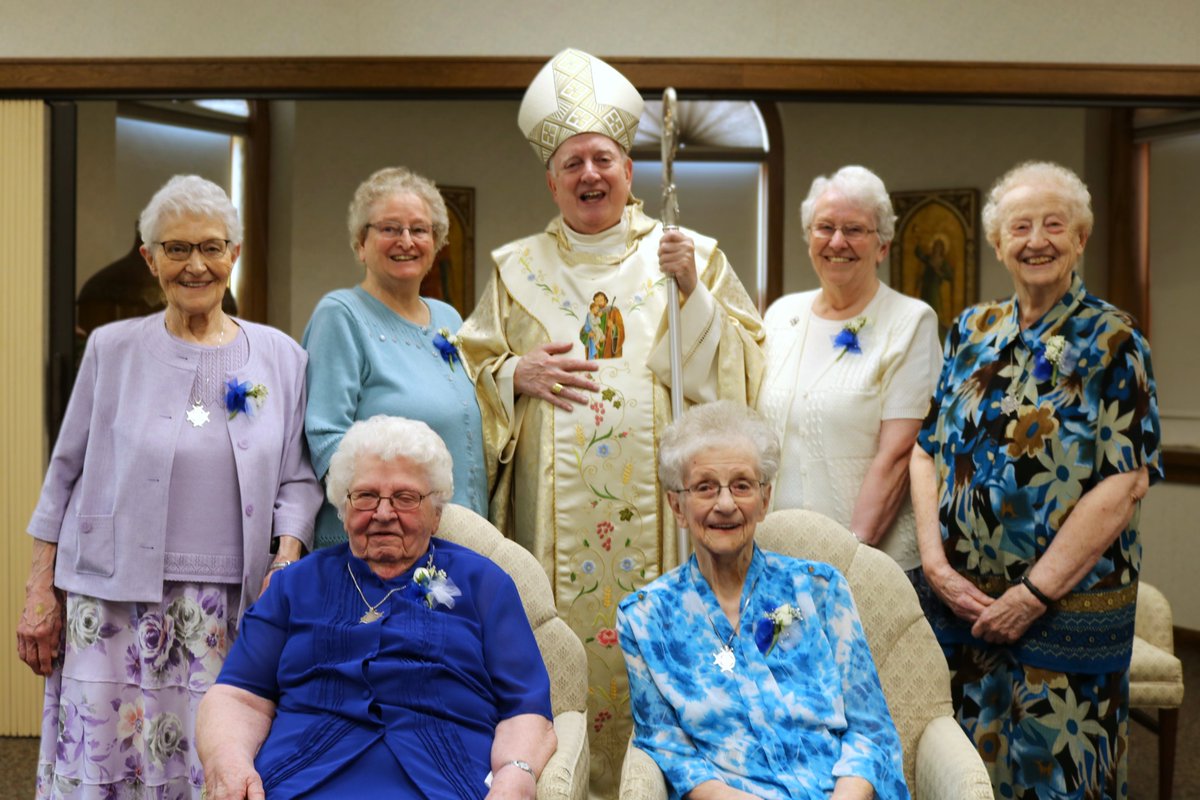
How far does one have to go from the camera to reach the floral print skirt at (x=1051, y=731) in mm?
2715

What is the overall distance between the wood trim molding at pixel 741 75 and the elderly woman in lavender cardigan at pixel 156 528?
189 cm

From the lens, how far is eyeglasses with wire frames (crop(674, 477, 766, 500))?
2385 millimetres

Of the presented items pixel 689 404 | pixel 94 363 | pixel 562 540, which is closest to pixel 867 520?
pixel 689 404

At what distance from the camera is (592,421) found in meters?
3.08

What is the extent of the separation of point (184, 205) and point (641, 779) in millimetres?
1536

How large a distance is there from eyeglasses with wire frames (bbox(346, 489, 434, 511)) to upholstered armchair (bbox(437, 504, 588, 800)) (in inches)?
10.7

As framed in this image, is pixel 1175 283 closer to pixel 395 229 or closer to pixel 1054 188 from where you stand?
pixel 1054 188

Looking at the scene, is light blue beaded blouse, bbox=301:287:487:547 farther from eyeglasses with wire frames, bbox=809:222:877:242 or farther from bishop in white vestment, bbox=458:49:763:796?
eyeglasses with wire frames, bbox=809:222:877:242

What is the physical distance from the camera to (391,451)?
7.86 ft

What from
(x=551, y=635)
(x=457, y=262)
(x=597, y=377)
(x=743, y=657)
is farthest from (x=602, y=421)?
(x=457, y=262)

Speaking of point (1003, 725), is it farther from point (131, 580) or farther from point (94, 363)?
point (94, 363)

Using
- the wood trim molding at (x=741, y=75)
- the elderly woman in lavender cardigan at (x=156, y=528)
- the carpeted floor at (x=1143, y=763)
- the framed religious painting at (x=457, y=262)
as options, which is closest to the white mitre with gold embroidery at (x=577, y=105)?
the elderly woman in lavender cardigan at (x=156, y=528)

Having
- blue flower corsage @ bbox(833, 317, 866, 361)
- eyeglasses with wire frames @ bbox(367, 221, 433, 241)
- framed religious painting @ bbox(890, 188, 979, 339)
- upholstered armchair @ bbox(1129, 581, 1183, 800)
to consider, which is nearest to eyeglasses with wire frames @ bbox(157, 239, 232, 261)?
eyeglasses with wire frames @ bbox(367, 221, 433, 241)

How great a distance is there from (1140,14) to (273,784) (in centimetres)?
398
